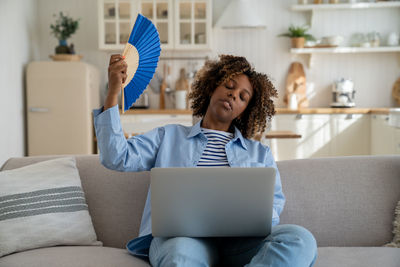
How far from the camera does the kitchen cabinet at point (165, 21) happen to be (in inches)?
194

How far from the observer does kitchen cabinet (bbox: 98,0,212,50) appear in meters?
4.94

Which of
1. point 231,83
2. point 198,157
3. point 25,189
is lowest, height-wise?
point 25,189

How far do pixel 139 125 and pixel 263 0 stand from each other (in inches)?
107

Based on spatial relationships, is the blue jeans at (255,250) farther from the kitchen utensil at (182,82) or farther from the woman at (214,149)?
the kitchen utensil at (182,82)

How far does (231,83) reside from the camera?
1.85m

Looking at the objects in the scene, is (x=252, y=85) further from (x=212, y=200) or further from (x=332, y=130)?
(x=332, y=130)

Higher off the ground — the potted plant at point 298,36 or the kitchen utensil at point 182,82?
the potted plant at point 298,36

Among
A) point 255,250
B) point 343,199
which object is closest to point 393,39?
point 343,199

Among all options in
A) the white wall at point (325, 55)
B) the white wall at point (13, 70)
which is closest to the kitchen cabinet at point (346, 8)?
the white wall at point (325, 55)

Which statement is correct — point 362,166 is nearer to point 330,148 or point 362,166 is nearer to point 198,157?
point 198,157

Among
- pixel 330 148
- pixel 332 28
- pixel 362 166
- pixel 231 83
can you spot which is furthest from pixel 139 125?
pixel 332 28

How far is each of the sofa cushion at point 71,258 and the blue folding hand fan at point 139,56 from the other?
51 centimetres

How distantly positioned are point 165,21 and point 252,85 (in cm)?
327

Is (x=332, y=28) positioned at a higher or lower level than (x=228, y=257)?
higher
